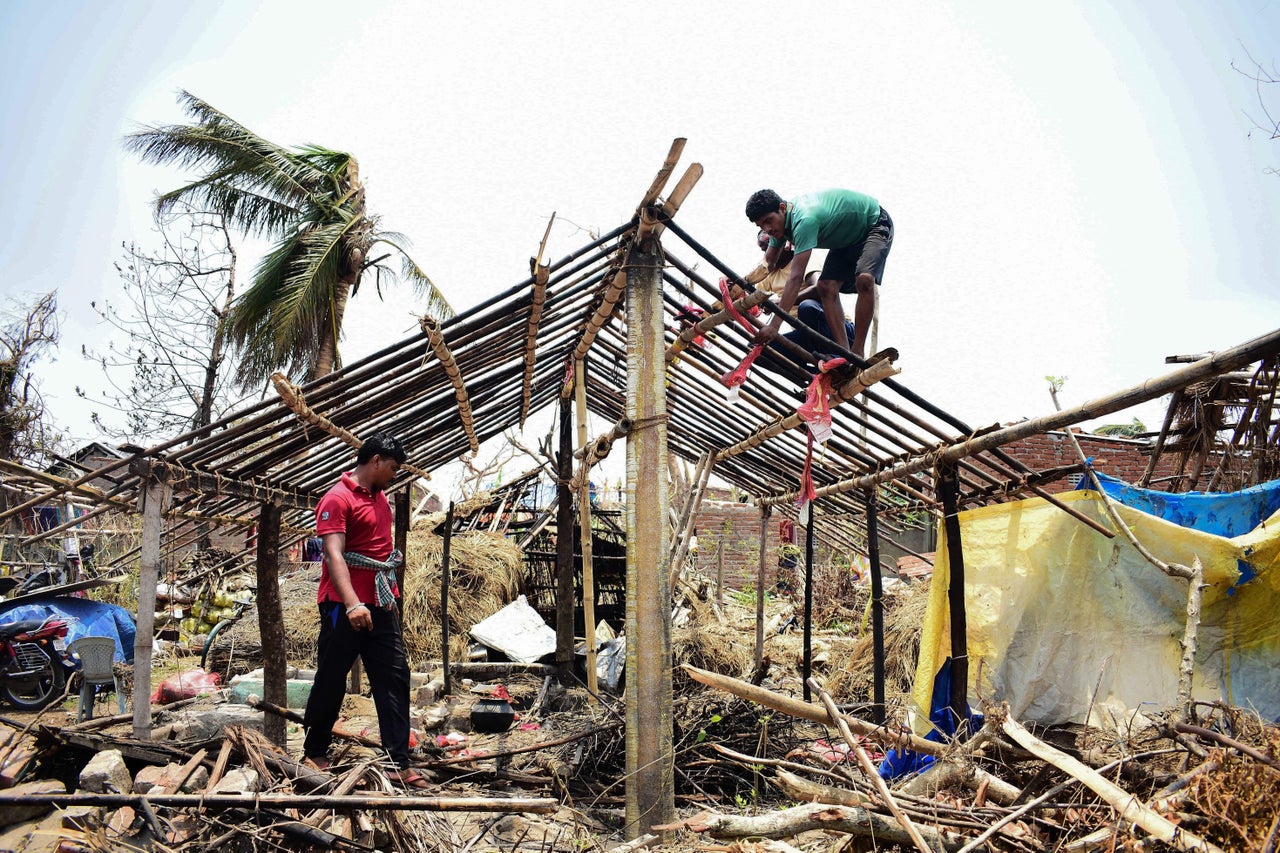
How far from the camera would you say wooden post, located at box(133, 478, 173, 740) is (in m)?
4.28

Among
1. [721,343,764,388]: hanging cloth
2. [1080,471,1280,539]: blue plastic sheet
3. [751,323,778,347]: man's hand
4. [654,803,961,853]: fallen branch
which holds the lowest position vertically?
→ [654,803,961,853]: fallen branch

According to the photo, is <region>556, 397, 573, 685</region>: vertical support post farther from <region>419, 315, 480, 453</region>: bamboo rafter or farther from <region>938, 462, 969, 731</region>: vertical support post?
<region>938, 462, 969, 731</region>: vertical support post

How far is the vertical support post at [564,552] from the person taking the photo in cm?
833

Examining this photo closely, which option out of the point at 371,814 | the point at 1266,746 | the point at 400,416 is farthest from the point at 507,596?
the point at 1266,746

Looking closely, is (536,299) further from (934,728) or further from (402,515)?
(402,515)

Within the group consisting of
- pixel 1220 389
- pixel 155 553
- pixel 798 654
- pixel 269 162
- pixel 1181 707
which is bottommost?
pixel 798 654

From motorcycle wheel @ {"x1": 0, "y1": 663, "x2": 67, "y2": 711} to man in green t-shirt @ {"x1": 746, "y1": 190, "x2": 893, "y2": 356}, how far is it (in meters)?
8.27

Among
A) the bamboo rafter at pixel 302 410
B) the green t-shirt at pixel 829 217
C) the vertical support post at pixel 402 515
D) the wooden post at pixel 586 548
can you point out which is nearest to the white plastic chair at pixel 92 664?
the bamboo rafter at pixel 302 410

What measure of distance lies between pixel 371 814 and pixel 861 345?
138 inches

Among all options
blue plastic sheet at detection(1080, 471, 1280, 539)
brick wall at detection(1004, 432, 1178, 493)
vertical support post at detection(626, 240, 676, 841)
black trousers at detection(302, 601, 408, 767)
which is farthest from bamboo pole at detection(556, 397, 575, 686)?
brick wall at detection(1004, 432, 1178, 493)

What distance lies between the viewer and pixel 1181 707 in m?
3.48

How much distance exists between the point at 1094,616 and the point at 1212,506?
1127 mm

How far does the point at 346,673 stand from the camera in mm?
4355

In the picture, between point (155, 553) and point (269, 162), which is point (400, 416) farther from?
point (269, 162)
